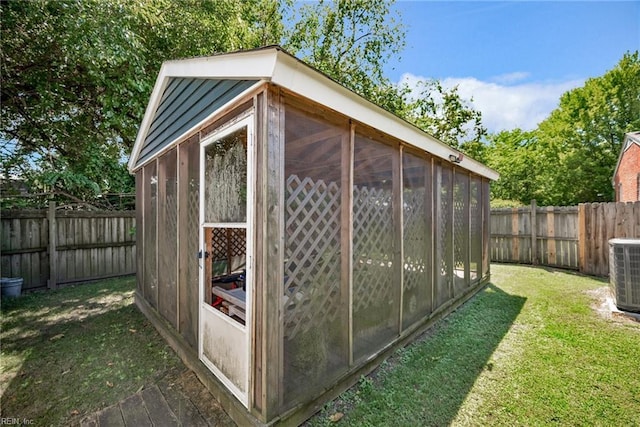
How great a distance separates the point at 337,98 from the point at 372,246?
1.38 metres

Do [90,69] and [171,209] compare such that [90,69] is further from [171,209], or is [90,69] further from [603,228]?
Answer: [603,228]

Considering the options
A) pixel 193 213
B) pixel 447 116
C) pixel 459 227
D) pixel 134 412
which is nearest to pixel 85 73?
pixel 193 213

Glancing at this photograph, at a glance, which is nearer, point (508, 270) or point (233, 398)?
point (233, 398)

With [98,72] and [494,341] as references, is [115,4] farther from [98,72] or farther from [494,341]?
[494,341]

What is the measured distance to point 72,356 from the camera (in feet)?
10.2

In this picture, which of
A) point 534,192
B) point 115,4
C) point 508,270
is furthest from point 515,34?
point 534,192

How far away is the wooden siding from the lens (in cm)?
228

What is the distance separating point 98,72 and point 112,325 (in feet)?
15.4

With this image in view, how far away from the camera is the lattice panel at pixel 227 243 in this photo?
16.6 feet

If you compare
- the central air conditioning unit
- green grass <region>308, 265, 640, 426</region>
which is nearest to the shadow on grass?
green grass <region>308, 265, 640, 426</region>

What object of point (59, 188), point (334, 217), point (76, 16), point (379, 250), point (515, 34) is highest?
point (515, 34)

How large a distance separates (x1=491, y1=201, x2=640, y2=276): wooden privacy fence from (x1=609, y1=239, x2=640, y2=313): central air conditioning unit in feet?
8.86

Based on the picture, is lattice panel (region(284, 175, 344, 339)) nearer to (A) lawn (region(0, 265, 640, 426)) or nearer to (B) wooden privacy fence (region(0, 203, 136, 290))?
(A) lawn (region(0, 265, 640, 426))

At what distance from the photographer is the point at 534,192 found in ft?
64.5
